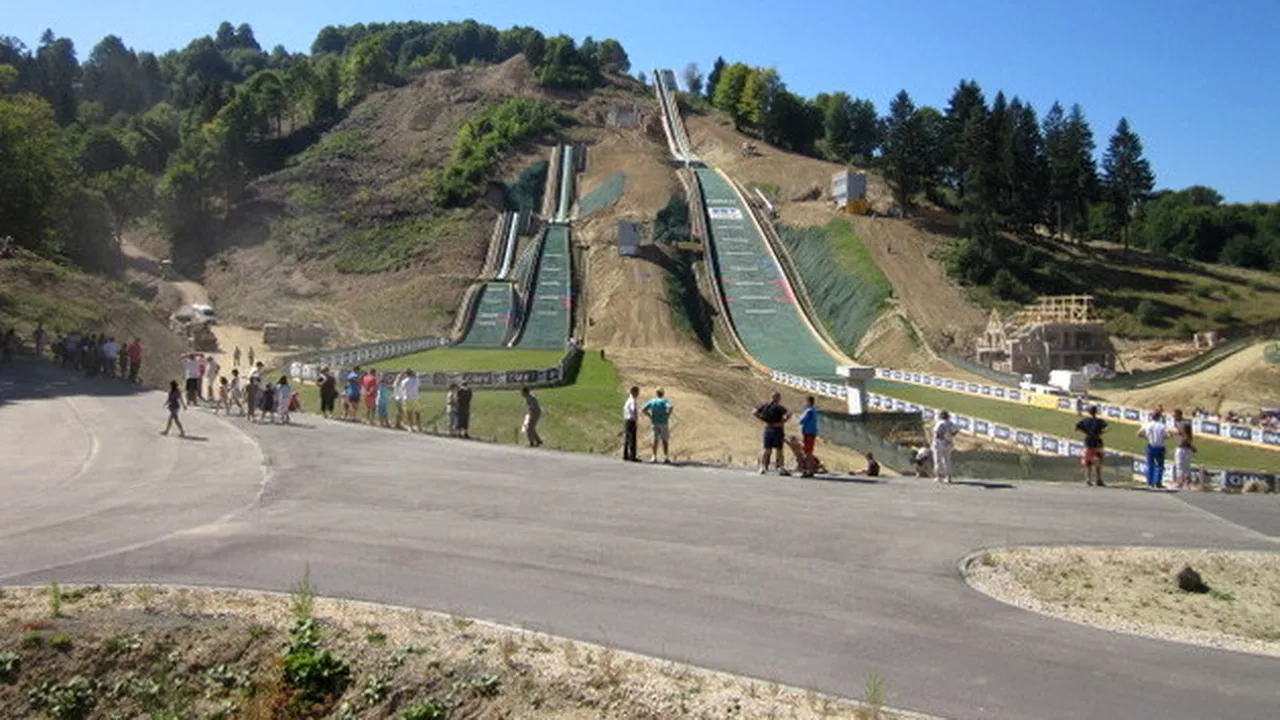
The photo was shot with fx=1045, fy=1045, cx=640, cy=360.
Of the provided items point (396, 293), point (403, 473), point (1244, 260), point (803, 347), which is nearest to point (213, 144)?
point (396, 293)

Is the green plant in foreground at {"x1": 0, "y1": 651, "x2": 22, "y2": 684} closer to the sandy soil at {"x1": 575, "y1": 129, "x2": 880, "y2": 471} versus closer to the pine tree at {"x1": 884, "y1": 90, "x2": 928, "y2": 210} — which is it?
the sandy soil at {"x1": 575, "y1": 129, "x2": 880, "y2": 471}

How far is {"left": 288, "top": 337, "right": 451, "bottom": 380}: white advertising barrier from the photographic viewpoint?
141 feet

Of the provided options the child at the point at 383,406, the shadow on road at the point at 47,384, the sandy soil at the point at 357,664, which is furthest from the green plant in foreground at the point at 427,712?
the shadow on road at the point at 47,384

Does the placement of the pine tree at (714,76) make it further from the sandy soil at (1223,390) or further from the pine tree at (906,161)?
the sandy soil at (1223,390)

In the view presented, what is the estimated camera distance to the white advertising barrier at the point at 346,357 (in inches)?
1690

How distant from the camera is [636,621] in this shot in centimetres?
1086

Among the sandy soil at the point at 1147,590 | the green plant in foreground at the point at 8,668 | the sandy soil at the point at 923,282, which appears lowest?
the green plant in foreground at the point at 8,668

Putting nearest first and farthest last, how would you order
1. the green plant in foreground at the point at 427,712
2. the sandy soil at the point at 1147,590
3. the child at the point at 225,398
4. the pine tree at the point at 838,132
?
1. the green plant in foreground at the point at 427,712
2. the sandy soil at the point at 1147,590
3. the child at the point at 225,398
4. the pine tree at the point at 838,132

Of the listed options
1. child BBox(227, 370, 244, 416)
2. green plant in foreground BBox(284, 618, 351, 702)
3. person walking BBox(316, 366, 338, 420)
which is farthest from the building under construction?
green plant in foreground BBox(284, 618, 351, 702)

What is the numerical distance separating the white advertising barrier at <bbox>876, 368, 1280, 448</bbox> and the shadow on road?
1365 inches

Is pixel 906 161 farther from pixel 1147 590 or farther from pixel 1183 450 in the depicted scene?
pixel 1147 590

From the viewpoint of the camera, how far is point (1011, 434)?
3566 centimetres

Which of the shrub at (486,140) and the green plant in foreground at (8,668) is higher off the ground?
the shrub at (486,140)

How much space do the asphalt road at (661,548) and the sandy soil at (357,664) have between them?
0.53 m
